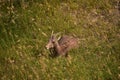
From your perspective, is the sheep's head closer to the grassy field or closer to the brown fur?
the brown fur

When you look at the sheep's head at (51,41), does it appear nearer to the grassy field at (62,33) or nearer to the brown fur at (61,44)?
the brown fur at (61,44)

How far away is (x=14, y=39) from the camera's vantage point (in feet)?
21.1

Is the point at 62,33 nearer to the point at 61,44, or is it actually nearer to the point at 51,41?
the point at 61,44

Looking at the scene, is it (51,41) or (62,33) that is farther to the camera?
(62,33)

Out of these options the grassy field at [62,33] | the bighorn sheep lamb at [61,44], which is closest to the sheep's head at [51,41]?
the bighorn sheep lamb at [61,44]

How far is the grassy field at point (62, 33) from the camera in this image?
559 cm

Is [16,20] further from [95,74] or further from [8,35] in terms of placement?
[95,74]

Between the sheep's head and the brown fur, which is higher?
the sheep's head

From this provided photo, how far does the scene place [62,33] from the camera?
6598 millimetres

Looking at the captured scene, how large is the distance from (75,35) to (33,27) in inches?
29.0

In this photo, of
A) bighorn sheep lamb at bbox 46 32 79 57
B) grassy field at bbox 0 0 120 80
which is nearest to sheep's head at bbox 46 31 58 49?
bighorn sheep lamb at bbox 46 32 79 57

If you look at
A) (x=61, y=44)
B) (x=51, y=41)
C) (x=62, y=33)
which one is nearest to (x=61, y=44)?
(x=61, y=44)

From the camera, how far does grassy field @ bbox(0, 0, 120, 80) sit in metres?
5.59

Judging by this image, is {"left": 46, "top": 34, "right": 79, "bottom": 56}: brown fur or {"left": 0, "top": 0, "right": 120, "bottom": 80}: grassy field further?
{"left": 46, "top": 34, "right": 79, "bottom": 56}: brown fur
